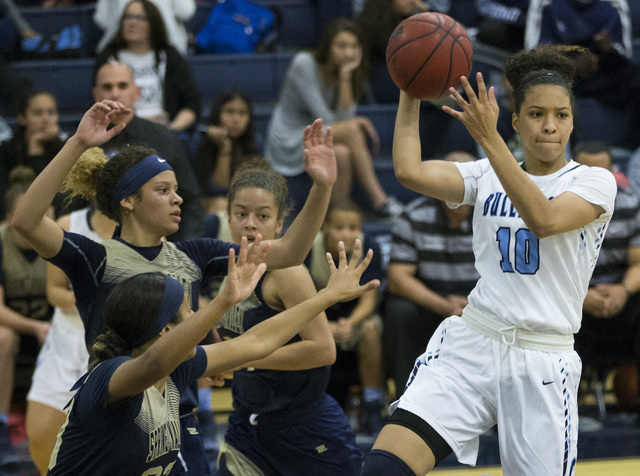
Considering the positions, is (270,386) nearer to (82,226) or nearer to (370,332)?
(82,226)

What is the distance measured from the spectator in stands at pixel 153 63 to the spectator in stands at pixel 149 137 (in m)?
1.19

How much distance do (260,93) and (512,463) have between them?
5.44 metres

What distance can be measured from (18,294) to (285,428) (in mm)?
2562

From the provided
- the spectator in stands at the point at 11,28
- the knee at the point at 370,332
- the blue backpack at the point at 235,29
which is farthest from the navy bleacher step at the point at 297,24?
the knee at the point at 370,332

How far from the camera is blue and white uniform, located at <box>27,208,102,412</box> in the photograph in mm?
4367

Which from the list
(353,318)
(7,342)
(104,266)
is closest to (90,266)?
(104,266)

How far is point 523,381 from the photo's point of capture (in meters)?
3.01

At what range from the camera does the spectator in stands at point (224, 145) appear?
613 cm

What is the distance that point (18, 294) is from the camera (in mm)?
5484

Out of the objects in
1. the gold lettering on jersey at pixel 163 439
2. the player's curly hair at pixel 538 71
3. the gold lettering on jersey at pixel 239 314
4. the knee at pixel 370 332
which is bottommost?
the knee at pixel 370 332

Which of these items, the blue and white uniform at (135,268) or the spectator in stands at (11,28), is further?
the spectator in stands at (11,28)

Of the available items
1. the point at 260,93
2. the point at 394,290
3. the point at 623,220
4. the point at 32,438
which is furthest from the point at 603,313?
the point at 260,93

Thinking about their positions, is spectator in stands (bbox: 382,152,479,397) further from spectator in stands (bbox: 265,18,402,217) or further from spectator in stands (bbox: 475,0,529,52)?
spectator in stands (bbox: 475,0,529,52)

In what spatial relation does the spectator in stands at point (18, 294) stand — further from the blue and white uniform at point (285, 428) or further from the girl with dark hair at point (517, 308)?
the girl with dark hair at point (517, 308)
